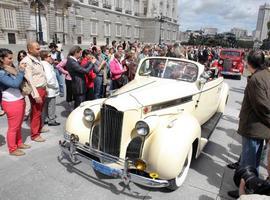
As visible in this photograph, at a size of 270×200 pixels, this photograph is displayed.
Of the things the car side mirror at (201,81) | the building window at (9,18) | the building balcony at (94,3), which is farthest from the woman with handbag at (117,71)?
the building balcony at (94,3)

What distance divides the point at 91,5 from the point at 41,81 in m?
49.6

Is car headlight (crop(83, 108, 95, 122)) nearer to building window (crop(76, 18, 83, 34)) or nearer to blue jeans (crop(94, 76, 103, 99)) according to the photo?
blue jeans (crop(94, 76, 103, 99))

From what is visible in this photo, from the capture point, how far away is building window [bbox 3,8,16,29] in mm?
32591

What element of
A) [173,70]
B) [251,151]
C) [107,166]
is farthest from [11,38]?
[251,151]

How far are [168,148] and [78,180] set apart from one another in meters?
1.59

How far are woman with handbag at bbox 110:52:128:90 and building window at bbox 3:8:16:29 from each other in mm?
31865

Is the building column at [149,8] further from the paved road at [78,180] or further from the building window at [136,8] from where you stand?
the paved road at [78,180]

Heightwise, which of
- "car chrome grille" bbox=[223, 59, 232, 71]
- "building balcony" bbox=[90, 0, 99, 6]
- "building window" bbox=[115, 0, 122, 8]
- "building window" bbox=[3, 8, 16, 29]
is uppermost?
"building window" bbox=[115, 0, 122, 8]

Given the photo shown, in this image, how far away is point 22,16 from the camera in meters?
34.3

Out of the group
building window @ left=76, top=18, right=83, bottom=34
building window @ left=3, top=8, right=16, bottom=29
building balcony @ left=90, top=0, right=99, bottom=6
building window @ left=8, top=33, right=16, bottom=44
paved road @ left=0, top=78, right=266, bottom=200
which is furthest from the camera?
building balcony @ left=90, top=0, right=99, bottom=6

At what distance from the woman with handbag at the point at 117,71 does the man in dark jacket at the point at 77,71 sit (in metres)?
1.46

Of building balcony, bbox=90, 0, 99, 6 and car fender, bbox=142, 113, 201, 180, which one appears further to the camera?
building balcony, bbox=90, 0, 99, 6

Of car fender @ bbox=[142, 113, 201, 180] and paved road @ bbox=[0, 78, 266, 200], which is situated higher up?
car fender @ bbox=[142, 113, 201, 180]

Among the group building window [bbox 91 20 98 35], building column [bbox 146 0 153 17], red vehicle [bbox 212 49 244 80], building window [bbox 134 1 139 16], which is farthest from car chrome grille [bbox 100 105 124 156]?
building column [bbox 146 0 153 17]
